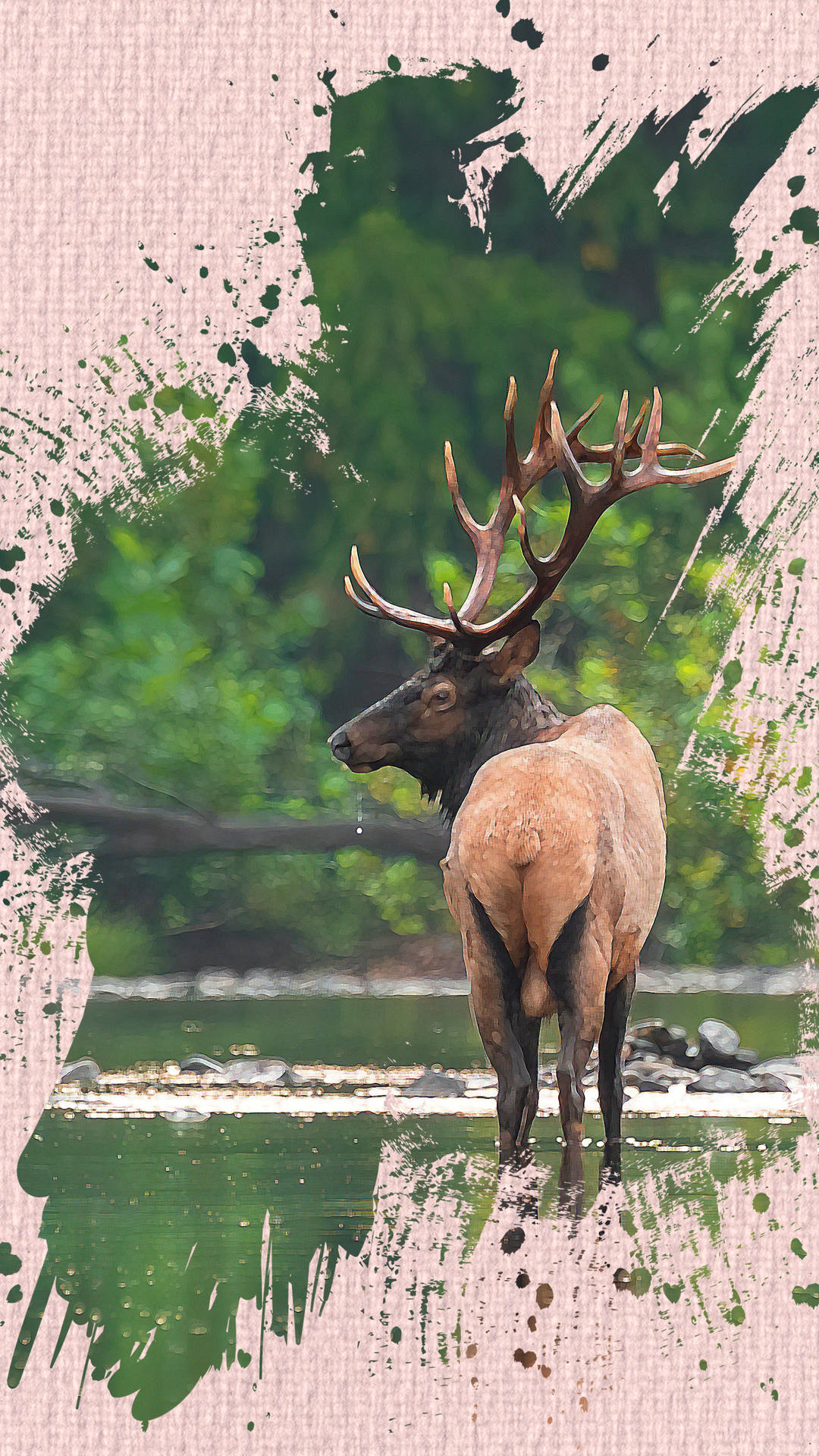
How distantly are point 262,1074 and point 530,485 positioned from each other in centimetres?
386

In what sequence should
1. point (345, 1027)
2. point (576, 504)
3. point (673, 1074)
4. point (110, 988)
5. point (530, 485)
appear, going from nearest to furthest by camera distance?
point (576, 504), point (530, 485), point (673, 1074), point (345, 1027), point (110, 988)

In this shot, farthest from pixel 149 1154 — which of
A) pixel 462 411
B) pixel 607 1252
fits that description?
pixel 462 411

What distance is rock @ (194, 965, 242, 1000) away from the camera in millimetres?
14688

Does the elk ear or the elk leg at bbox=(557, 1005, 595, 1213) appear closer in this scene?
the elk leg at bbox=(557, 1005, 595, 1213)

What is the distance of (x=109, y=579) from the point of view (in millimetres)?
16969

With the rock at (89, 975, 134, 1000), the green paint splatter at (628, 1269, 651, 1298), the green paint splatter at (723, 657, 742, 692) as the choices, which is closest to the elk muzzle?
the green paint splatter at (628, 1269, 651, 1298)

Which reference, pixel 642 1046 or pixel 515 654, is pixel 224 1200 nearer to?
pixel 515 654

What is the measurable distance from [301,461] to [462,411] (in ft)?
6.69

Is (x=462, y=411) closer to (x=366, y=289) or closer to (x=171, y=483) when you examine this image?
(x=366, y=289)

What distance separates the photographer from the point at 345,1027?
36.5 ft

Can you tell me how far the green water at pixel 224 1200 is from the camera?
416cm

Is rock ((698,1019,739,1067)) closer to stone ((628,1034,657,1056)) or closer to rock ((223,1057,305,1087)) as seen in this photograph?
stone ((628,1034,657,1056))

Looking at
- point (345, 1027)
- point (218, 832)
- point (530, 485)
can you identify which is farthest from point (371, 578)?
point (530, 485)

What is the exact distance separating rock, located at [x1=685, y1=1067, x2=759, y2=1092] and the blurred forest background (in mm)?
7452
